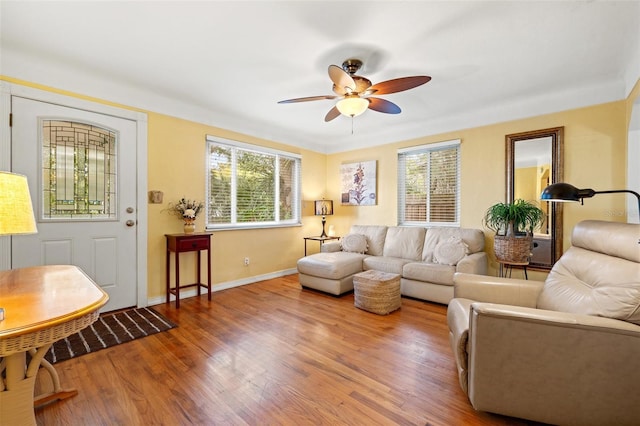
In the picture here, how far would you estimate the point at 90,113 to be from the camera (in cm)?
289

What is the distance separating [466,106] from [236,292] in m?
3.89

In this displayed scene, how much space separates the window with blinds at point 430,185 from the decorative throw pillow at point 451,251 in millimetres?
613

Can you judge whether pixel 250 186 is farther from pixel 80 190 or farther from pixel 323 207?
pixel 80 190

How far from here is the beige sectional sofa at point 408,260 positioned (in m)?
3.31

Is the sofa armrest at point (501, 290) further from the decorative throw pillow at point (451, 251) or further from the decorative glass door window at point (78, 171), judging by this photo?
the decorative glass door window at point (78, 171)

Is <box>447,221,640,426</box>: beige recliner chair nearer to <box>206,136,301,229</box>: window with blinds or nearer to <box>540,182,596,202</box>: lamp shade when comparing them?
<box>540,182,596,202</box>: lamp shade

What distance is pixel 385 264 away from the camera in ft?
12.3

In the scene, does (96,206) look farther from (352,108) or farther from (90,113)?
(352,108)

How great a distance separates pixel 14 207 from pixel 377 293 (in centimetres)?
278

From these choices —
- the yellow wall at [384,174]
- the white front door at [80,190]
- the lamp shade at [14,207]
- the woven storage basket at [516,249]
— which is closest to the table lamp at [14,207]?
the lamp shade at [14,207]

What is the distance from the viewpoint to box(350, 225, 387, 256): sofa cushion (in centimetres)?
434

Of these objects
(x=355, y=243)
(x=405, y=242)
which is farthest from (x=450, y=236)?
(x=355, y=243)

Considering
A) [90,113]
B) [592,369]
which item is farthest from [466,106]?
[90,113]

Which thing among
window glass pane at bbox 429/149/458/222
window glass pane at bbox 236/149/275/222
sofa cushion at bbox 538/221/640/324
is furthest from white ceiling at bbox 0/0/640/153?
sofa cushion at bbox 538/221/640/324
